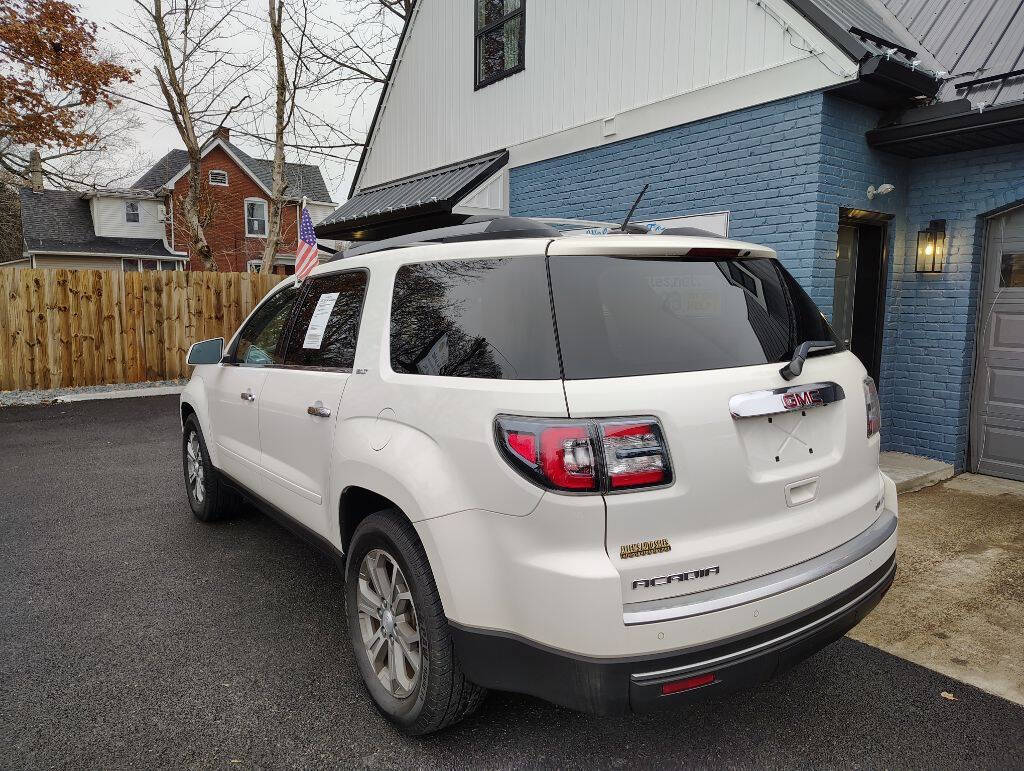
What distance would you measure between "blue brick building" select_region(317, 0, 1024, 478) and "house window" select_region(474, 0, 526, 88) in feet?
5.62

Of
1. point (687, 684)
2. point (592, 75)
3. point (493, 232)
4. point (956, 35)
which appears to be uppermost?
point (592, 75)

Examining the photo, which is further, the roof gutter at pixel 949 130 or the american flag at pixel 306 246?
the american flag at pixel 306 246

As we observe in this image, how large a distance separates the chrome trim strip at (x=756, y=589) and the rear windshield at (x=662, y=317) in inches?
27.0

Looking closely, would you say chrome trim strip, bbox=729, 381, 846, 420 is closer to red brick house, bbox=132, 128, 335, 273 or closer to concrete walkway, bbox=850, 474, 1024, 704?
concrete walkway, bbox=850, 474, 1024, 704

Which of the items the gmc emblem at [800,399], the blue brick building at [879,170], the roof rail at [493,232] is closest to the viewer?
the gmc emblem at [800,399]

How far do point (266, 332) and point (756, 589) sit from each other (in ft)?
10.2

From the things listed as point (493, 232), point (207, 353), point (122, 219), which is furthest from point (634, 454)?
point (122, 219)

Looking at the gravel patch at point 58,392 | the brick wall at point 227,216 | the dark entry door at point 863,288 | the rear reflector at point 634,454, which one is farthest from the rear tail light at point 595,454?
the brick wall at point 227,216

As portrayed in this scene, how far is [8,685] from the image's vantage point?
9.72 ft

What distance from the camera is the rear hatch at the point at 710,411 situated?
2031mm

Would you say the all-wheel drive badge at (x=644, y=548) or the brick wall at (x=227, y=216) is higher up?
the brick wall at (x=227, y=216)

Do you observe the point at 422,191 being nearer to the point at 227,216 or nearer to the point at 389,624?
the point at 389,624

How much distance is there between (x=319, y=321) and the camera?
11.1 ft

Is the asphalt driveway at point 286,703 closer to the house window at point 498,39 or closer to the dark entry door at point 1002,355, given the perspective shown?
the dark entry door at point 1002,355
